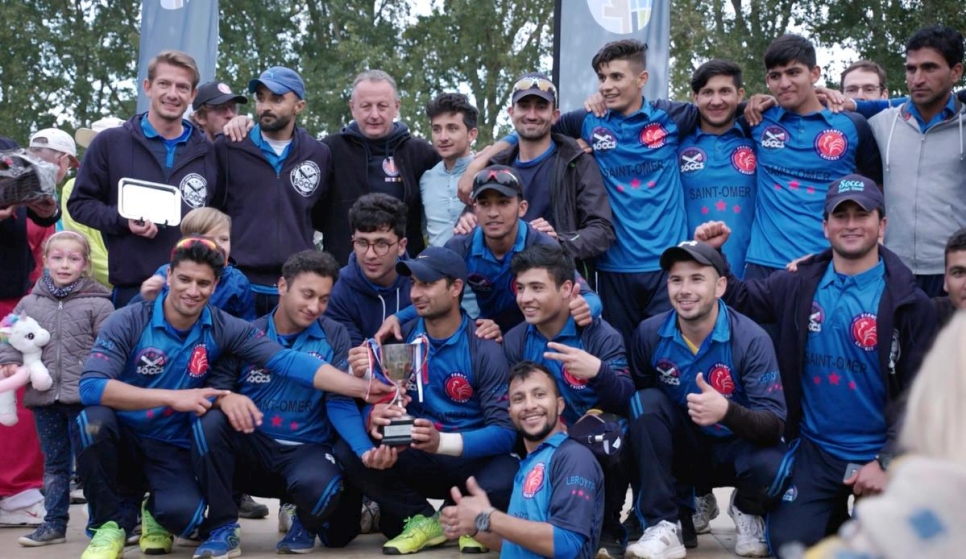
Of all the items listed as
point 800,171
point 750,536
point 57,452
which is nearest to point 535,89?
point 800,171

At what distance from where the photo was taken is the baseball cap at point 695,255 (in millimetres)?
5668

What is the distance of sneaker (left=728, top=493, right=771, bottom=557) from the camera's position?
5.72m

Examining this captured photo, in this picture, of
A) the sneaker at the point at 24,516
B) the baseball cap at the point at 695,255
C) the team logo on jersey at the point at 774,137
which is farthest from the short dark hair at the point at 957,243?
the sneaker at the point at 24,516

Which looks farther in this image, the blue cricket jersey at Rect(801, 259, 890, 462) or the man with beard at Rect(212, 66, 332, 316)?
the man with beard at Rect(212, 66, 332, 316)

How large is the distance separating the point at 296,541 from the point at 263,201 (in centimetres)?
205

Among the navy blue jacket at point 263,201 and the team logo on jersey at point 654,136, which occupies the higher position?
the team logo on jersey at point 654,136

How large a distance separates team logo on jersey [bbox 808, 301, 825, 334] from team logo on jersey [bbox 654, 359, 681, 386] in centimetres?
68

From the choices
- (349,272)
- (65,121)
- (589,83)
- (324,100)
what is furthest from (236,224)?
(65,121)

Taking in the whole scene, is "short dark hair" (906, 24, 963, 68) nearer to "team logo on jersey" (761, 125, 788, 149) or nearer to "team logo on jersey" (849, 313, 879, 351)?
"team logo on jersey" (761, 125, 788, 149)

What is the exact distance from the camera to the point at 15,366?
6219 millimetres

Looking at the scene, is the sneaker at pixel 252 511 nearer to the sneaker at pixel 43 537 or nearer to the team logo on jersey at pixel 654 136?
the sneaker at pixel 43 537

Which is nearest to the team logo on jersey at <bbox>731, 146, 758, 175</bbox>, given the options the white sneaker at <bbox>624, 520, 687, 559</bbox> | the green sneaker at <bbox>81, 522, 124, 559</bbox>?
the white sneaker at <bbox>624, 520, 687, 559</bbox>

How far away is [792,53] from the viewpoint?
254 inches

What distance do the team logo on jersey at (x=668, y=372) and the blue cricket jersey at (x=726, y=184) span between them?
3.56ft
